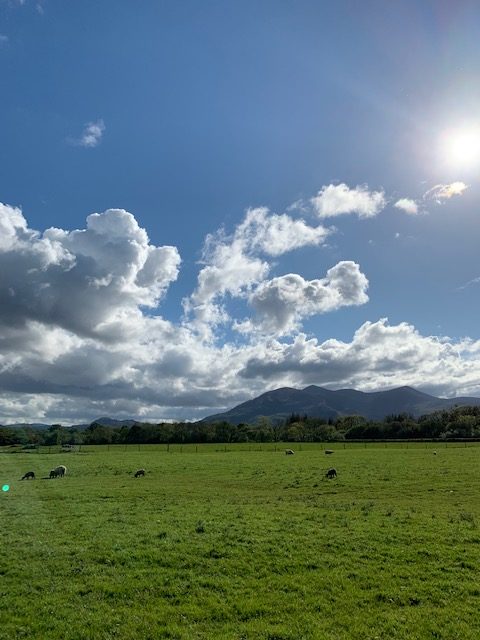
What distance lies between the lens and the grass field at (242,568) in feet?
39.7

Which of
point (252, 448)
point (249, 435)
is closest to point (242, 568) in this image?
point (252, 448)

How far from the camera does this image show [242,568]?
1606cm

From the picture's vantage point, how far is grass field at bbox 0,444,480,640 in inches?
476

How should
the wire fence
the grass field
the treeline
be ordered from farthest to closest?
the treeline
the wire fence
the grass field

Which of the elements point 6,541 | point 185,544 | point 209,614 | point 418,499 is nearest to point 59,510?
point 6,541

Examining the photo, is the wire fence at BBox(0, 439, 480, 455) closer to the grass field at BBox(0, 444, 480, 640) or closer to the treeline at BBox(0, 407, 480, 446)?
the treeline at BBox(0, 407, 480, 446)

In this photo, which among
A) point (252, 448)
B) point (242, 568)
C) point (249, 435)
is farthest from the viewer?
point (249, 435)

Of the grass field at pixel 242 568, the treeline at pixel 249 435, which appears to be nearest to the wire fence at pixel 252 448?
the treeline at pixel 249 435

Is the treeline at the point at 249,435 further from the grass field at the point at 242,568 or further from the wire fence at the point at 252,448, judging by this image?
the grass field at the point at 242,568

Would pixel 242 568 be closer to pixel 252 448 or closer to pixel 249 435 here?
pixel 252 448

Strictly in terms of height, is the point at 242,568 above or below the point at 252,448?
above

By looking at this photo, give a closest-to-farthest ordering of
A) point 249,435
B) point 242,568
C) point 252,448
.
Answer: point 242,568 → point 252,448 → point 249,435

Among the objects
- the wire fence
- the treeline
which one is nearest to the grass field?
the wire fence

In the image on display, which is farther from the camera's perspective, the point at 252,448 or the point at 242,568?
the point at 252,448
